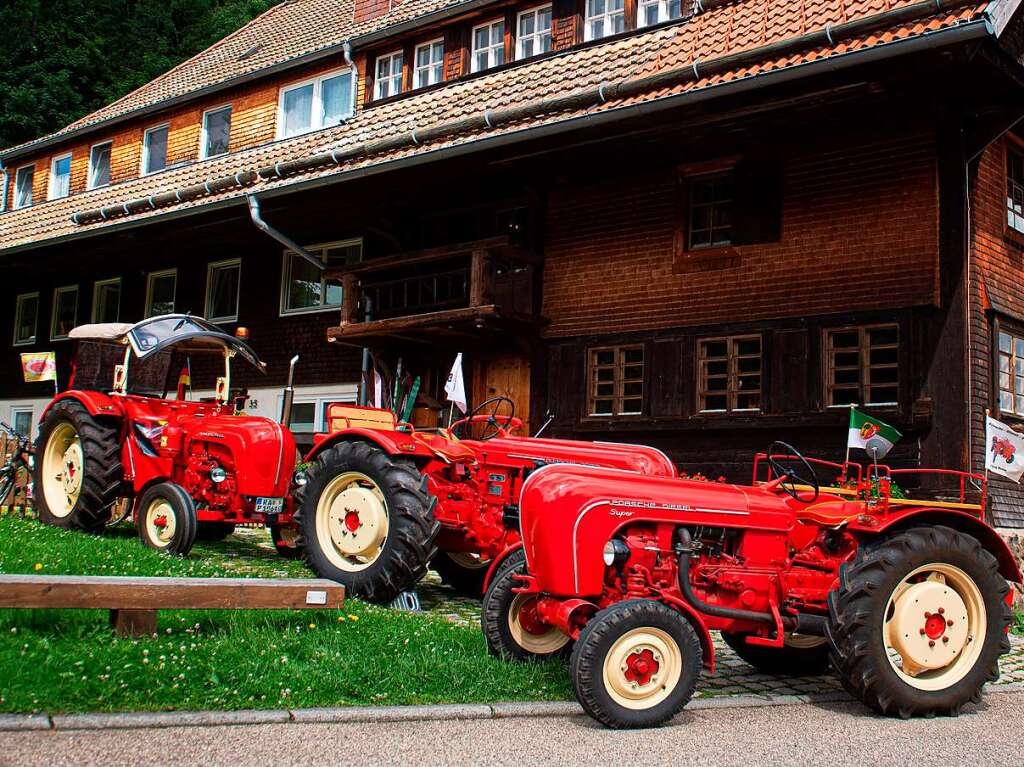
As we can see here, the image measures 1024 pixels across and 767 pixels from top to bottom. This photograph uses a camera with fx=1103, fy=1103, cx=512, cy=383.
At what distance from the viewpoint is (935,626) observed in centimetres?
593

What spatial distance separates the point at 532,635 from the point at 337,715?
4.91 feet

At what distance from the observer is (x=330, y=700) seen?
535 cm

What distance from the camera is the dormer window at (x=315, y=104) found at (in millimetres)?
19906

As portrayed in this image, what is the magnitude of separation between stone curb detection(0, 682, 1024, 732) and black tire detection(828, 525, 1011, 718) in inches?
21.7

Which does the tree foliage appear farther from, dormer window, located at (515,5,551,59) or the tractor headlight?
the tractor headlight

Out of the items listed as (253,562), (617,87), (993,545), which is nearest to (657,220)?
(617,87)

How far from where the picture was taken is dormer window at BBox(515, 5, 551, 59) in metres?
17.2

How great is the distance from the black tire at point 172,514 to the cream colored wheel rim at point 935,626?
6346mm

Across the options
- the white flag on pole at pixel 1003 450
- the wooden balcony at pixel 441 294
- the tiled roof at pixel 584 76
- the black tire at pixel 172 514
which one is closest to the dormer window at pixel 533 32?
the tiled roof at pixel 584 76

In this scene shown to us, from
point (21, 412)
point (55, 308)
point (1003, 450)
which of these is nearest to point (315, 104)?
point (55, 308)

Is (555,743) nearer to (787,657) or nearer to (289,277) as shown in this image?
(787,657)

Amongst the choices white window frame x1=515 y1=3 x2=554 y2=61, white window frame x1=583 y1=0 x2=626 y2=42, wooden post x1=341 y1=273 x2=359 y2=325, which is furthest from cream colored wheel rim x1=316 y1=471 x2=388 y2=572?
white window frame x1=515 y1=3 x2=554 y2=61

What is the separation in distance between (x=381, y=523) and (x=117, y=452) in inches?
169

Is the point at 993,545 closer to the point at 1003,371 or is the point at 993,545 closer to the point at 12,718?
the point at 12,718
